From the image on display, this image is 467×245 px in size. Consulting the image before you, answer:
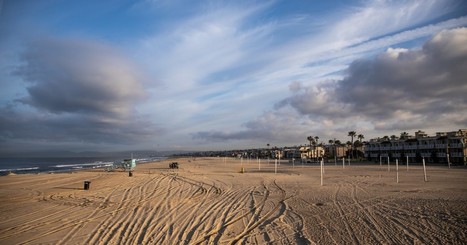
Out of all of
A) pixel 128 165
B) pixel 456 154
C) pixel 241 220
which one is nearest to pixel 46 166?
pixel 128 165

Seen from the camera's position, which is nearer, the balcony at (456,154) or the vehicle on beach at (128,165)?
the vehicle on beach at (128,165)

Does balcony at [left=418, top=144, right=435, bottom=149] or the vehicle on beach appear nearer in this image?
the vehicle on beach

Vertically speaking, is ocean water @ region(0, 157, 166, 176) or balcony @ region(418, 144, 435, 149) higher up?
balcony @ region(418, 144, 435, 149)

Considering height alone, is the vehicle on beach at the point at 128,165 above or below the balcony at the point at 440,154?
below

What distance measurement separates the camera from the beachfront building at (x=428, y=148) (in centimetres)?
5506

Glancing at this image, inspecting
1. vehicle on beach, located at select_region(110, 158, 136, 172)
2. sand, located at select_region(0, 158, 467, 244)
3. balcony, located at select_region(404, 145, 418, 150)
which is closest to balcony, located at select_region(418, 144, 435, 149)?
balcony, located at select_region(404, 145, 418, 150)

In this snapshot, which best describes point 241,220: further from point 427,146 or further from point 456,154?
point 427,146

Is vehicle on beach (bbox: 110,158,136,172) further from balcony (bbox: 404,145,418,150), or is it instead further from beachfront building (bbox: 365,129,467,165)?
balcony (bbox: 404,145,418,150)

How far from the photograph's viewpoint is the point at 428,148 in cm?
6262

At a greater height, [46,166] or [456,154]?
[456,154]

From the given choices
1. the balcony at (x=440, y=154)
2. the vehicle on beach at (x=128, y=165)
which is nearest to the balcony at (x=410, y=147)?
the balcony at (x=440, y=154)

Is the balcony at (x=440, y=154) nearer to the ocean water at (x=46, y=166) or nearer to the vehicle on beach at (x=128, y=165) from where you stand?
the vehicle on beach at (x=128, y=165)

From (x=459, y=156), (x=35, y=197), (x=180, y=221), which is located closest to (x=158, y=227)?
(x=180, y=221)

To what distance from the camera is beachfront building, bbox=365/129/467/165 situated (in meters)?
55.1
